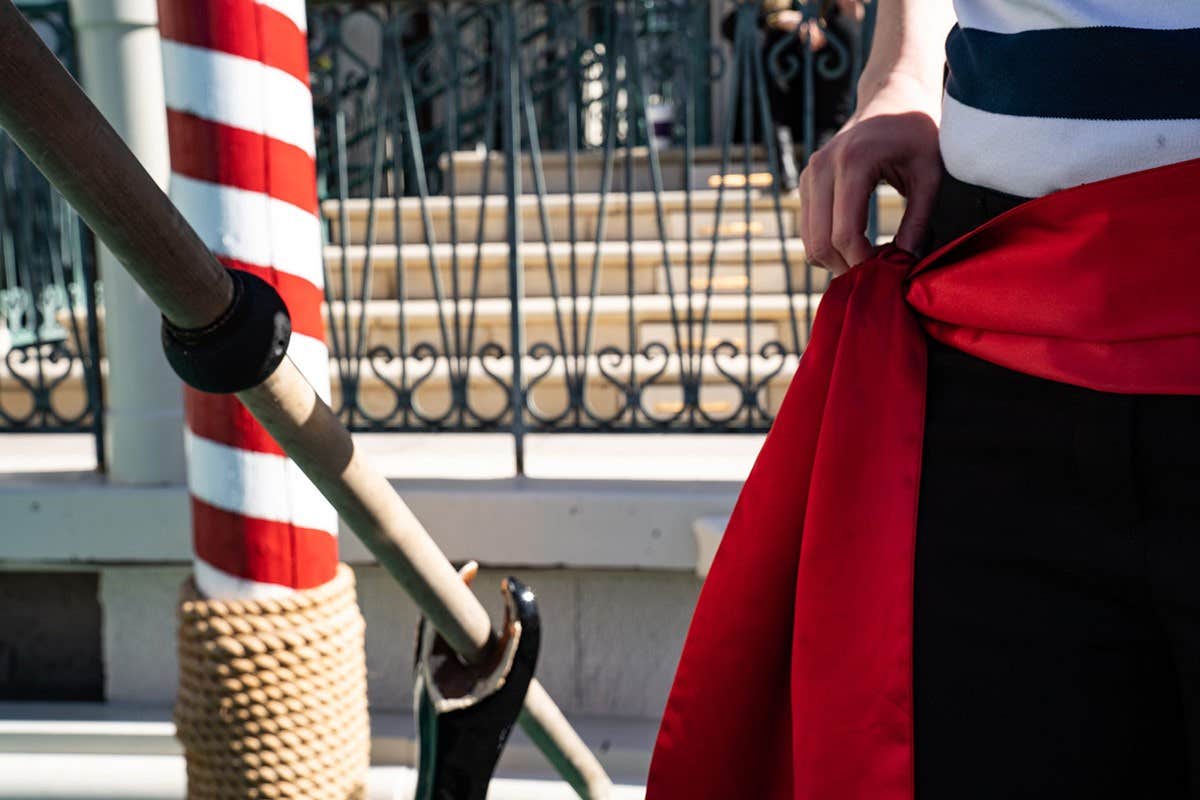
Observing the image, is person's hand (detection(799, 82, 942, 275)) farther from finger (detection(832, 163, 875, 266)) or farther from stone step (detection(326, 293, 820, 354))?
stone step (detection(326, 293, 820, 354))

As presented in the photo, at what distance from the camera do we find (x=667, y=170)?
5828mm

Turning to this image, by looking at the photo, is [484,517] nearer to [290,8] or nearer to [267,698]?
[267,698]

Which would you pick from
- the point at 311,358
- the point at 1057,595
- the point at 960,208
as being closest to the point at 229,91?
the point at 311,358

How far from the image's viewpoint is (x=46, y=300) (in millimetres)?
4629

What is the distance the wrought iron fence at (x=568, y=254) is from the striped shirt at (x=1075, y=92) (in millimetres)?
2151

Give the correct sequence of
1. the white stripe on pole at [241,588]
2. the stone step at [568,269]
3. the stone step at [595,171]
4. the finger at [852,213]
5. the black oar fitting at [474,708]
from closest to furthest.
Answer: the finger at [852,213]
the black oar fitting at [474,708]
the white stripe on pole at [241,588]
the stone step at [568,269]
the stone step at [595,171]

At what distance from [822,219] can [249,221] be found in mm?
935

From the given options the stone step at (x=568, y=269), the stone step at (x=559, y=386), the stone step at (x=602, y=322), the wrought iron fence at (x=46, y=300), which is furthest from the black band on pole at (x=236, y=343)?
the stone step at (x=568, y=269)

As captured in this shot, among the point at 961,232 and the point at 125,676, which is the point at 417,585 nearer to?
the point at 961,232

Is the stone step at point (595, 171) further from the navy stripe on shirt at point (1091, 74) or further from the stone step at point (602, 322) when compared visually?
the navy stripe on shirt at point (1091, 74)

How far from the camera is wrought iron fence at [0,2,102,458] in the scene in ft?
10.3

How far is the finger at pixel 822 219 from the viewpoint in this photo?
35.1 inches

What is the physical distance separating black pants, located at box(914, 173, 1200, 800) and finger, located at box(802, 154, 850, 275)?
144 mm

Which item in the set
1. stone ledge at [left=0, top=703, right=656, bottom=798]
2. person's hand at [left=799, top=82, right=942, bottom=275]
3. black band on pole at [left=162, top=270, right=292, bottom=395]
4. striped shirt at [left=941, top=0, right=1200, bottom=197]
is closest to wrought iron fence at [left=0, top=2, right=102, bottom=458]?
stone ledge at [left=0, top=703, right=656, bottom=798]
